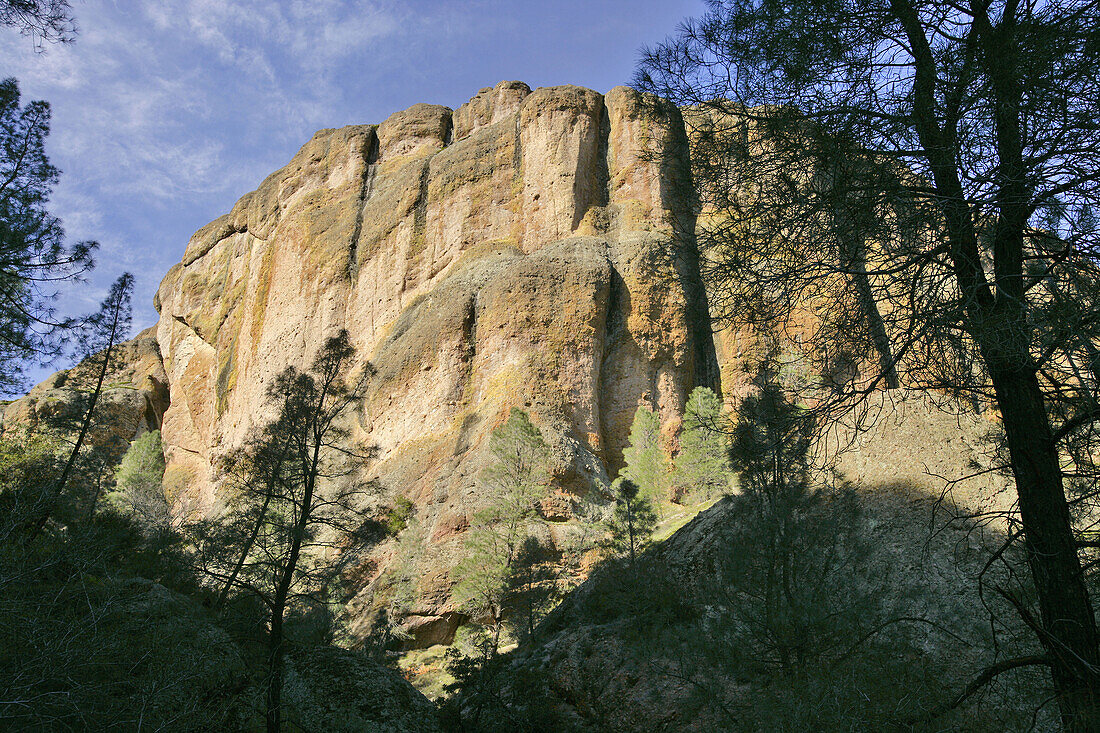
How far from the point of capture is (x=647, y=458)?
28.8m

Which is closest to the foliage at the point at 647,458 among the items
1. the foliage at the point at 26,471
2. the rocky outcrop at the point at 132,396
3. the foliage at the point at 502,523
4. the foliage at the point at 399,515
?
the foliage at the point at 502,523

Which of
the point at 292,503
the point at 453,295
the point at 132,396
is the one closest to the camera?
the point at 292,503

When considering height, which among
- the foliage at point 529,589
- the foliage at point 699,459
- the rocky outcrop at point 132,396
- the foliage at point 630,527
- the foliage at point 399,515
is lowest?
the foliage at point 529,589

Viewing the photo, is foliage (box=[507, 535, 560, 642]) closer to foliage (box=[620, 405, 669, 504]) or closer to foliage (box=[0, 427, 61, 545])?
foliage (box=[620, 405, 669, 504])

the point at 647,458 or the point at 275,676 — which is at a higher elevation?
the point at 647,458

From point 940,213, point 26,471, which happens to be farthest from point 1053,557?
point 26,471

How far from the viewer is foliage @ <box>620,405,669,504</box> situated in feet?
90.5

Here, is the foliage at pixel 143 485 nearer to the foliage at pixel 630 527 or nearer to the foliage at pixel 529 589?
the foliage at pixel 529 589

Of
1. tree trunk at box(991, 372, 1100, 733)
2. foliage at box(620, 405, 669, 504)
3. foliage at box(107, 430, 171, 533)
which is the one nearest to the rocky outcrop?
foliage at box(107, 430, 171, 533)

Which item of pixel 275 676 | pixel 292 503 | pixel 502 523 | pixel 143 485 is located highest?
pixel 143 485

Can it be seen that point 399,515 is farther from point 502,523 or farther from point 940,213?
point 940,213

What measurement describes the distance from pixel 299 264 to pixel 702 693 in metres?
42.5

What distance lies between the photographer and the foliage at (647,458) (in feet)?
90.5

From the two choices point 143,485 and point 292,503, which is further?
point 143,485
